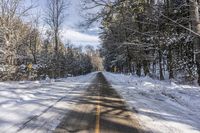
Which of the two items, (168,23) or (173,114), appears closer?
(173,114)

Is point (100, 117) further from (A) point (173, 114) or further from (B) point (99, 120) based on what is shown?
(A) point (173, 114)

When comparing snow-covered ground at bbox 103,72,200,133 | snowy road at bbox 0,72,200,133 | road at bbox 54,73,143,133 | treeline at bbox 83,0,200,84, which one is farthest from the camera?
treeline at bbox 83,0,200,84

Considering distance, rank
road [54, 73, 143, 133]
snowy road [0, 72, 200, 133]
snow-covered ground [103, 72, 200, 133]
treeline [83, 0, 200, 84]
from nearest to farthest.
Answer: road [54, 73, 143, 133], snowy road [0, 72, 200, 133], snow-covered ground [103, 72, 200, 133], treeline [83, 0, 200, 84]

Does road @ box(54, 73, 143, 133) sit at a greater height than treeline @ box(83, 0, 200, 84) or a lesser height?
lesser

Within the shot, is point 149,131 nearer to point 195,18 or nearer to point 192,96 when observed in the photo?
point 192,96

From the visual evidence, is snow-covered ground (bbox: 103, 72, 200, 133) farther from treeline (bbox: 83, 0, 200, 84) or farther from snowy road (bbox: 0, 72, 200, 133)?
treeline (bbox: 83, 0, 200, 84)

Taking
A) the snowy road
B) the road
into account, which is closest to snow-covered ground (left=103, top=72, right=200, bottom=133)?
the snowy road

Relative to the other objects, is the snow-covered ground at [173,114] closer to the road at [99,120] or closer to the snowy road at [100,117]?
the snowy road at [100,117]

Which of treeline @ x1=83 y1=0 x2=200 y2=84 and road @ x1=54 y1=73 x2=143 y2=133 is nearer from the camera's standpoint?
road @ x1=54 y1=73 x2=143 y2=133

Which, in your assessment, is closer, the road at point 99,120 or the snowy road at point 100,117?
the road at point 99,120

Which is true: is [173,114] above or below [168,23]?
below

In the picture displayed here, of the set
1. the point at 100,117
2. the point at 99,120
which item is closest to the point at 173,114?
the point at 100,117

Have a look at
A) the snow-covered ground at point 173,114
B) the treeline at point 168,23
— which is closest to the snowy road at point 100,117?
the snow-covered ground at point 173,114

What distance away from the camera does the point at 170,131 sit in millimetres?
9453
